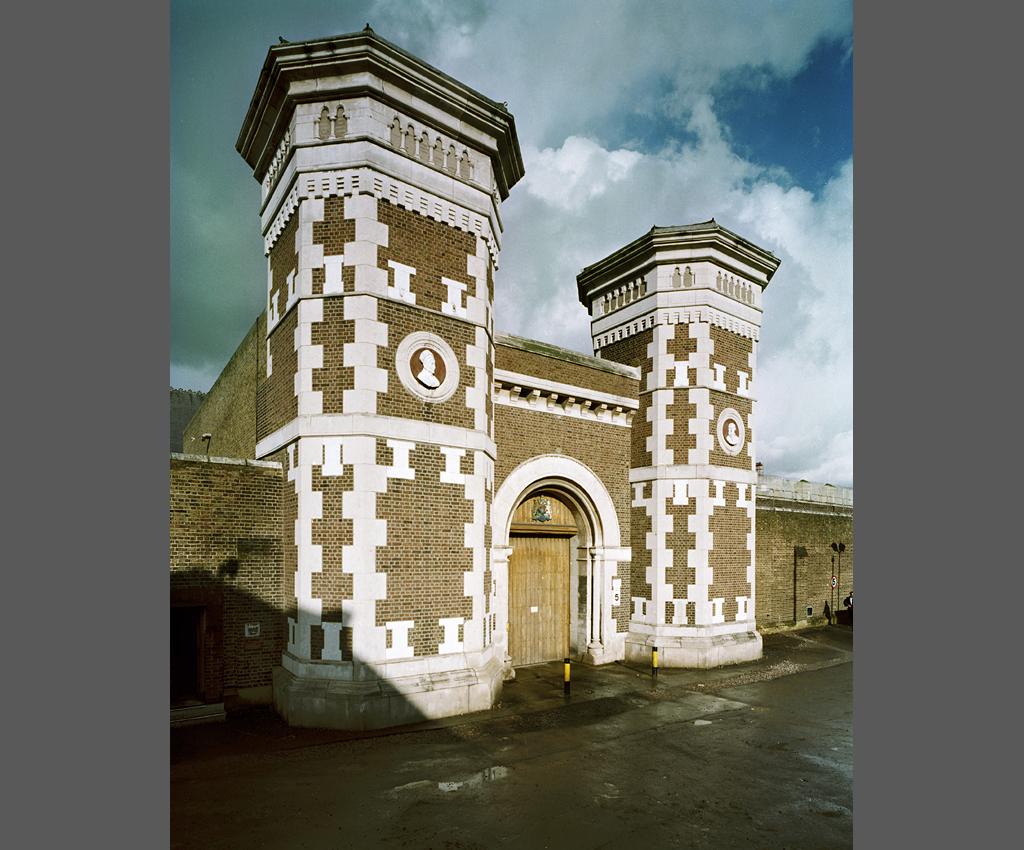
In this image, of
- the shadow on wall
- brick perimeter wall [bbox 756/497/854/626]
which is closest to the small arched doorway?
the shadow on wall

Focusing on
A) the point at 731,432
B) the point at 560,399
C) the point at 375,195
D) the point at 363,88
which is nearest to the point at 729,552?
the point at 731,432

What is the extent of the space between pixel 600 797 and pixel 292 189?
35.2 ft

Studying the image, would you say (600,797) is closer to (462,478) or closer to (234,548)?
(462,478)

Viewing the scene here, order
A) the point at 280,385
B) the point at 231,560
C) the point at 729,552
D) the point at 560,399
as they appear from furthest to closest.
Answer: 1. the point at 729,552
2. the point at 560,399
3. the point at 280,385
4. the point at 231,560

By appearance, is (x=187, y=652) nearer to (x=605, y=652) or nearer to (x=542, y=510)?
(x=542, y=510)

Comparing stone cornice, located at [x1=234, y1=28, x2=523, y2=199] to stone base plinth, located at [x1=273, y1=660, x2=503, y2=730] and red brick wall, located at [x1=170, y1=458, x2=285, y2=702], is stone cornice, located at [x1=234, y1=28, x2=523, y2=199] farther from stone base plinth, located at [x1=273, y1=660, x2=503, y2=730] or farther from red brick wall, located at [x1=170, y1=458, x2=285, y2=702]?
stone base plinth, located at [x1=273, y1=660, x2=503, y2=730]

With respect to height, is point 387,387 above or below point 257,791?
above

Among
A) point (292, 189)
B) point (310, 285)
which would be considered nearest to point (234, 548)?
point (310, 285)

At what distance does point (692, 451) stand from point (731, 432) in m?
1.42

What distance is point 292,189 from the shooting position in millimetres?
10930

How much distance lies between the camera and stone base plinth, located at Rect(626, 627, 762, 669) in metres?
14.8

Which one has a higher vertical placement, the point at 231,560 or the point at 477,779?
the point at 231,560

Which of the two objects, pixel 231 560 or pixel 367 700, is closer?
pixel 367 700

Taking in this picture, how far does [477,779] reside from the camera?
7.83 m
